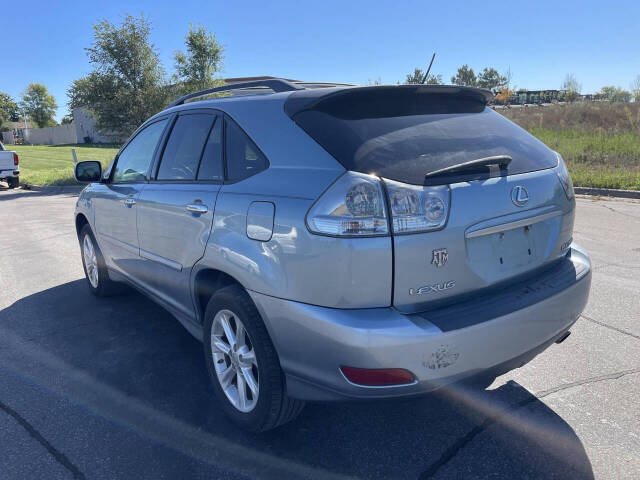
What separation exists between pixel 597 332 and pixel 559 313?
1589 millimetres

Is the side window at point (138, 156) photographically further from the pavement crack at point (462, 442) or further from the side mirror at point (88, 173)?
the pavement crack at point (462, 442)

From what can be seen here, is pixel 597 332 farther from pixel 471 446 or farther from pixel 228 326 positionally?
pixel 228 326

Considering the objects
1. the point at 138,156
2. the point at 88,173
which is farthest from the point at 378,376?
the point at 88,173

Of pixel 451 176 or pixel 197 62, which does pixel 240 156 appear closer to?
pixel 451 176

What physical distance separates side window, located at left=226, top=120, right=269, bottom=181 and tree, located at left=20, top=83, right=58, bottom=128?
11601 cm

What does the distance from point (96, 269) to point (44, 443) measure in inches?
95.4

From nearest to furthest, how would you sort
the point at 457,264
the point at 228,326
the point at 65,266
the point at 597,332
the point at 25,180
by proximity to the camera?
the point at 457,264
the point at 228,326
the point at 597,332
the point at 65,266
the point at 25,180

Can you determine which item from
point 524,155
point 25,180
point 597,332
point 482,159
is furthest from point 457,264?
point 25,180

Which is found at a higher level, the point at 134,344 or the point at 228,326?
the point at 228,326

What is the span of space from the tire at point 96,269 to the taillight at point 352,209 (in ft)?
10.9

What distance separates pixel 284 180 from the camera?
7.39 ft

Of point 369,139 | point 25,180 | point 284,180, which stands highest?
point 369,139

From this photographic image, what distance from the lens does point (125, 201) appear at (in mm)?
3797

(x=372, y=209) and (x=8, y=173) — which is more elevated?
(x=372, y=209)
